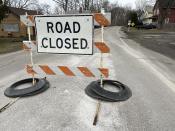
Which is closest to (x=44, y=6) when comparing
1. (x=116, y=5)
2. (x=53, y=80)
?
(x=116, y=5)

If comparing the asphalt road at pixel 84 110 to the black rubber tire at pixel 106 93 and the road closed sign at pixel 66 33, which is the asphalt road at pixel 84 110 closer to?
the black rubber tire at pixel 106 93

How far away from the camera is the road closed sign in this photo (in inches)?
197

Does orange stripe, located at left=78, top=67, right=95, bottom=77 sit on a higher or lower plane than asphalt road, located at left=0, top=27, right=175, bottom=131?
higher

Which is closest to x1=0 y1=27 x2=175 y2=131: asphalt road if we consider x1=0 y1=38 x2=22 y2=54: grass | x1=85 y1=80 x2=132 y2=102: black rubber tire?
x1=85 y1=80 x2=132 y2=102: black rubber tire

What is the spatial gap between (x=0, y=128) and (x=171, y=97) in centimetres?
367

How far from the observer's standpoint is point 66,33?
514 centimetres

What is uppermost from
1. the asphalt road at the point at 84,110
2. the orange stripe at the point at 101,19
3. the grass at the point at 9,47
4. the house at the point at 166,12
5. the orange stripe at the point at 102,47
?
the house at the point at 166,12

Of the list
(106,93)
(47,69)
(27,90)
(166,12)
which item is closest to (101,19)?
(106,93)

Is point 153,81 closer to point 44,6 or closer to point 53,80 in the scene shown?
point 53,80

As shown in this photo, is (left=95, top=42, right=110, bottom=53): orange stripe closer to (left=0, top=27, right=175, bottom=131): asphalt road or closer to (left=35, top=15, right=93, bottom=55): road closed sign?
(left=35, top=15, right=93, bottom=55): road closed sign

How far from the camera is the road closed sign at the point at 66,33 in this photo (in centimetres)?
501

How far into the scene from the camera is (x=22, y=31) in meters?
38.0

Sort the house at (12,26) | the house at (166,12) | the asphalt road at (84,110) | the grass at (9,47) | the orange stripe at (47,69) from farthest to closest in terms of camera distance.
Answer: the house at (166,12)
the house at (12,26)
the grass at (9,47)
the orange stripe at (47,69)
the asphalt road at (84,110)

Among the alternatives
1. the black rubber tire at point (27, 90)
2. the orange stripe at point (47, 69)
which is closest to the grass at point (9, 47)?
the black rubber tire at point (27, 90)
